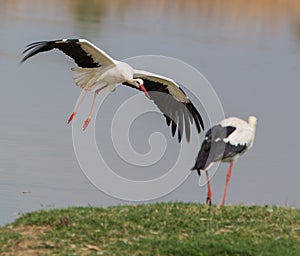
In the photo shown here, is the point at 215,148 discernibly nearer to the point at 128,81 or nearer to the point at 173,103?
the point at 173,103

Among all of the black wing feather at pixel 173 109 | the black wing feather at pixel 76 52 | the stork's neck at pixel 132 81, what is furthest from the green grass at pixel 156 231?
the stork's neck at pixel 132 81

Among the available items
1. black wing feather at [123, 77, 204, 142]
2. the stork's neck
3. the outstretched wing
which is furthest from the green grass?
the stork's neck

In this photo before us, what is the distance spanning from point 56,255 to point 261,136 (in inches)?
353

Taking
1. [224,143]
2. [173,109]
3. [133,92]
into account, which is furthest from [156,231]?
[133,92]

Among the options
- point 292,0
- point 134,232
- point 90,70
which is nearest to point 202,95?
point 90,70

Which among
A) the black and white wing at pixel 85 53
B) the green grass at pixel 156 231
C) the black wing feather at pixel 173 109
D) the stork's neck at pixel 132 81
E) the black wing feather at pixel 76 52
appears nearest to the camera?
the green grass at pixel 156 231

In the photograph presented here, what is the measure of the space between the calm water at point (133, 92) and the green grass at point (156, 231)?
2.01 meters

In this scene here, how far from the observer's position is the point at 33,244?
764 centimetres

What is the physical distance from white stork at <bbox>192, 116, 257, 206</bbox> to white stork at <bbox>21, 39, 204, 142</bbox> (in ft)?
4.10

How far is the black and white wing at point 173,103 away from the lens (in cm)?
1102

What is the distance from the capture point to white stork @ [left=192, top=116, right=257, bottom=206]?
920 cm

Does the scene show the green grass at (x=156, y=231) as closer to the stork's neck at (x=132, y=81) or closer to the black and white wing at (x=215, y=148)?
the black and white wing at (x=215, y=148)

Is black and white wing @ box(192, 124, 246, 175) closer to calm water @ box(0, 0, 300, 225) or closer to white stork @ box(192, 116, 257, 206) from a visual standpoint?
white stork @ box(192, 116, 257, 206)

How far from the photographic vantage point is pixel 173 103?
1117cm
